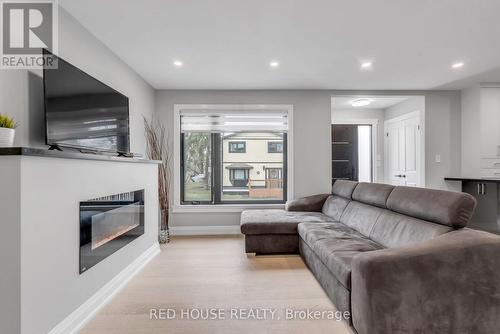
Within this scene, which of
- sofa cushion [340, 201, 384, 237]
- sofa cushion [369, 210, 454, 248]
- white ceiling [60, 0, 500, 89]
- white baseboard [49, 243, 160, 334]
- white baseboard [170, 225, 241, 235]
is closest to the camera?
white baseboard [49, 243, 160, 334]

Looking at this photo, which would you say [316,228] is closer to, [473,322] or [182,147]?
[473,322]

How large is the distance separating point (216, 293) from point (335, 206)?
2107 mm

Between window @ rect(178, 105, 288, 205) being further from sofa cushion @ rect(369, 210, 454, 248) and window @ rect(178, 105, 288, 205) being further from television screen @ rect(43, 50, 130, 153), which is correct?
sofa cushion @ rect(369, 210, 454, 248)

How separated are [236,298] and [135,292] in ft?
3.01

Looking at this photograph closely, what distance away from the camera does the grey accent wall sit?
14.1 feet

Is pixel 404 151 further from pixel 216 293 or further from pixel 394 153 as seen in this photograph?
pixel 216 293

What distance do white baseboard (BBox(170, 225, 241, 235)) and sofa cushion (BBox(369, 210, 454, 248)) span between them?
2.35 metres

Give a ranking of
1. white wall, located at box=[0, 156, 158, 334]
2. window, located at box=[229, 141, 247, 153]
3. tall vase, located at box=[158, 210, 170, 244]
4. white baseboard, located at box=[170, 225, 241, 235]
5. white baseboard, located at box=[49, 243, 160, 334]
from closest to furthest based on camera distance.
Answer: white wall, located at box=[0, 156, 158, 334]
white baseboard, located at box=[49, 243, 160, 334]
tall vase, located at box=[158, 210, 170, 244]
white baseboard, located at box=[170, 225, 241, 235]
window, located at box=[229, 141, 247, 153]

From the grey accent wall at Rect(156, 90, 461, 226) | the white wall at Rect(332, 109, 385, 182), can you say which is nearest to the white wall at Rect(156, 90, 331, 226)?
the grey accent wall at Rect(156, 90, 461, 226)

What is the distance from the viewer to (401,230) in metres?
2.20

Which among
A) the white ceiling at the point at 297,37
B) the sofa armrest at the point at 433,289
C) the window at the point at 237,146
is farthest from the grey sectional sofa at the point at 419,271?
the window at the point at 237,146

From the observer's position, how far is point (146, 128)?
387cm

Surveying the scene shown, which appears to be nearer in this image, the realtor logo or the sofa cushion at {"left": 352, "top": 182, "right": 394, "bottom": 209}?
the realtor logo

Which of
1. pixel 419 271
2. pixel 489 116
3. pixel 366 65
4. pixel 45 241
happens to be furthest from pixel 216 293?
pixel 489 116
